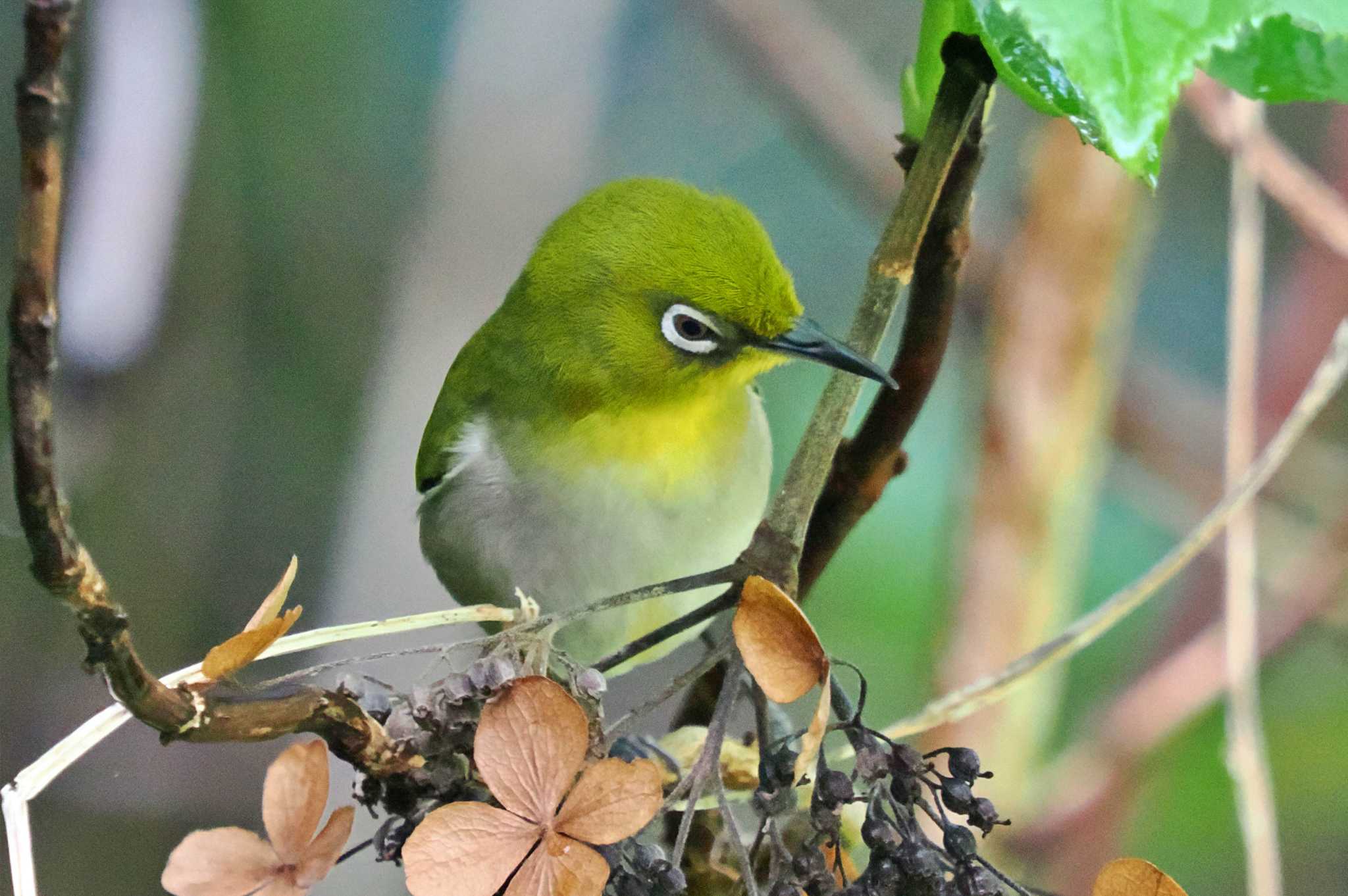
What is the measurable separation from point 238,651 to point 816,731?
0.76 ft

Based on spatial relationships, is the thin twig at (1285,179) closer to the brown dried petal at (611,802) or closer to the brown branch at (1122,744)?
the brown branch at (1122,744)

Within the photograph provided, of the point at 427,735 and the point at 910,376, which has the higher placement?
the point at 910,376

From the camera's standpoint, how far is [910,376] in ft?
2.25

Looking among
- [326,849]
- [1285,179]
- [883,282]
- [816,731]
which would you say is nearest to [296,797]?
[326,849]

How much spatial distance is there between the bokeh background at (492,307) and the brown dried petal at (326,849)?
39.6 inches

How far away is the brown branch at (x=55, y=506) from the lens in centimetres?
32

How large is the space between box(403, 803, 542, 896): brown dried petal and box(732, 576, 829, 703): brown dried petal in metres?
0.11

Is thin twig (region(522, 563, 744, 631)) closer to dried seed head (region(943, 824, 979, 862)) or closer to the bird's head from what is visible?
dried seed head (region(943, 824, 979, 862))

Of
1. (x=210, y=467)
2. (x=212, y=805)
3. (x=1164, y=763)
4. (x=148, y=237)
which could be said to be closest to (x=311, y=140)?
(x=210, y=467)

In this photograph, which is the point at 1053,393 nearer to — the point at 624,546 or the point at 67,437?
the point at 624,546

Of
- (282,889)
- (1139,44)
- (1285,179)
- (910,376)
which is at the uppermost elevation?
(1285,179)

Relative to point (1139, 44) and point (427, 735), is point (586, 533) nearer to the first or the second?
point (427, 735)

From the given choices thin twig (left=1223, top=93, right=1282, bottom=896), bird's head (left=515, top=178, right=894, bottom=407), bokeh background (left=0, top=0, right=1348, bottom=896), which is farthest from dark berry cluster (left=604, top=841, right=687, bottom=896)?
bokeh background (left=0, top=0, right=1348, bottom=896)

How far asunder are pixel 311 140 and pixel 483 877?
2449mm
